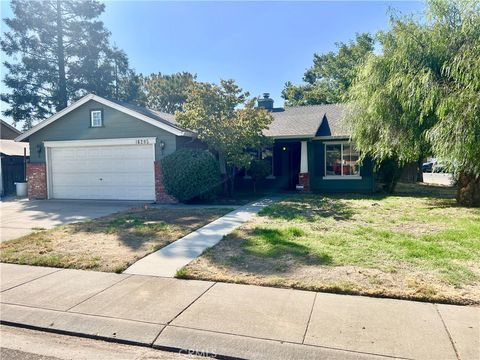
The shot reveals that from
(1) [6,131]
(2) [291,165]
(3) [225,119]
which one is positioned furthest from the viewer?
(1) [6,131]

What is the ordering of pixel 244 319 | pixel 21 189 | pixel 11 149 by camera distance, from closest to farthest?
pixel 244 319 → pixel 21 189 → pixel 11 149

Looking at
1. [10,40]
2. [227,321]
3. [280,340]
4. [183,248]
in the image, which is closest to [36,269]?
[183,248]

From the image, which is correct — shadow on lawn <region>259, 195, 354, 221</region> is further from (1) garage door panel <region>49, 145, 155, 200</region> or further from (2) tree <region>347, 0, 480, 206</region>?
(1) garage door panel <region>49, 145, 155, 200</region>

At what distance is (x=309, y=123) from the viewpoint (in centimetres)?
1612

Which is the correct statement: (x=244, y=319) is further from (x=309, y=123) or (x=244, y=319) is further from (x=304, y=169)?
(x=309, y=123)

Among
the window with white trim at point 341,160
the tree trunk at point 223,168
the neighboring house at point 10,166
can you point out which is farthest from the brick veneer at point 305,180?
the neighboring house at point 10,166

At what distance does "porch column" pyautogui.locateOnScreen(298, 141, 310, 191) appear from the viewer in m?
15.0

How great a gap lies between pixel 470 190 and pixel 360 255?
7188mm

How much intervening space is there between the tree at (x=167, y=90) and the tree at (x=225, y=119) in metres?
24.0

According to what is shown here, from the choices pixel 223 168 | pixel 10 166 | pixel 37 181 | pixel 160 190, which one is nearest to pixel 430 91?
pixel 223 168

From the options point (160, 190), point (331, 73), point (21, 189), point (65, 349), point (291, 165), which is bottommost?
point (65, 349)

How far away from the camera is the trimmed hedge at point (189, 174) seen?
12102mm

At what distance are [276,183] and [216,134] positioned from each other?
5.33 metres

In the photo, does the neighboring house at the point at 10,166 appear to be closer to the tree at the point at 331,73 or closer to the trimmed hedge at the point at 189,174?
the trimmed hedge at the point at 189,174
